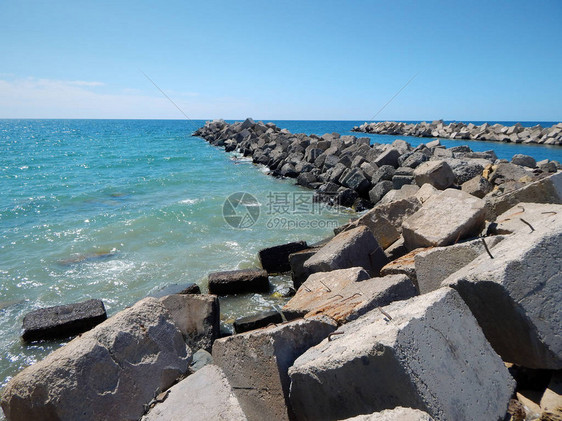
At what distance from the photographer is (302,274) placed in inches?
207

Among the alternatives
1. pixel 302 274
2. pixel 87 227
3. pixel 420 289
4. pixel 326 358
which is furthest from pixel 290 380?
pixel 87 227

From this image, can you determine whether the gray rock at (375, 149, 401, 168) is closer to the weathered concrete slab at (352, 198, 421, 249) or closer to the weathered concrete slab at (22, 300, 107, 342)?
the weathered concrete slab at (352, 198, 421, 249)

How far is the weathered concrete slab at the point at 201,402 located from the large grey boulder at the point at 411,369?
38cm

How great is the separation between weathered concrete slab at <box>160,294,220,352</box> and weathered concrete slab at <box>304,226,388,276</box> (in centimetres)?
125

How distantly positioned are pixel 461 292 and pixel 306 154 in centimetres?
1363

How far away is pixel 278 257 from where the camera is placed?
20.5ft

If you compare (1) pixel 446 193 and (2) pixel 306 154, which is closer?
(1) pixel 446 193

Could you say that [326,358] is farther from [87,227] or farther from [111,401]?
[87,227]

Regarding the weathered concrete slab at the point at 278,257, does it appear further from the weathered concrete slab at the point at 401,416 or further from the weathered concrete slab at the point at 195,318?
the weathered concrete slab at the point at 401,416

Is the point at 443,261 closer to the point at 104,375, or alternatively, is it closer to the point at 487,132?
the point at 104,375

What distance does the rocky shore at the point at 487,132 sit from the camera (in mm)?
27516

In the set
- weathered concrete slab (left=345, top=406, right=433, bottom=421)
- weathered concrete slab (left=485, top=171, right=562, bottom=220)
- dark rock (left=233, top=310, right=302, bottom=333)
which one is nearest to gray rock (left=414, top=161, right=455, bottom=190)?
weathered concrete slab (left=485, top=171, right=562, bottom=220)

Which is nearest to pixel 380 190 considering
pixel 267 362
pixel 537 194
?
pixel 537 194

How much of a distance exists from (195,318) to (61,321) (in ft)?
5.69
